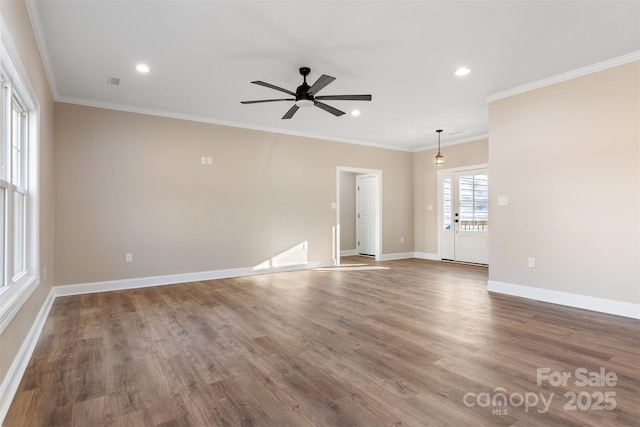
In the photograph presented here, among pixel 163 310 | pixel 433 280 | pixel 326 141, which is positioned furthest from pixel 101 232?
pixel 433 280

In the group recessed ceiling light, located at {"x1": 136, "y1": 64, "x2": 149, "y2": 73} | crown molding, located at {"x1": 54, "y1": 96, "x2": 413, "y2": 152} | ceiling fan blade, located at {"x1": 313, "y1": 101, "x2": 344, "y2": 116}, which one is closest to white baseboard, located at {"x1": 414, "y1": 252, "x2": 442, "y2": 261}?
crown molding, located at {"x1": 54, "y1": 96, "x2": 413, "y2": 152}

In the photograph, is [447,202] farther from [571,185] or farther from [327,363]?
[327,363]

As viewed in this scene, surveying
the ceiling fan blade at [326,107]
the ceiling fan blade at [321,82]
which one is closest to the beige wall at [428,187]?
the ceiling fan blade at [326,107]

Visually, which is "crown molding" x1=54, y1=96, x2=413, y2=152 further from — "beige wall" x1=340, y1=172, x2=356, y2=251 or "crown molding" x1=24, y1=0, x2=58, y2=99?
"beige wall" x1=340, y1=172, x2=356, y2=251

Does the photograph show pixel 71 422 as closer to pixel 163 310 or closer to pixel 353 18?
pixel 163 310

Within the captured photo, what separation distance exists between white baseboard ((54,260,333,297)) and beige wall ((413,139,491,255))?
341 cm

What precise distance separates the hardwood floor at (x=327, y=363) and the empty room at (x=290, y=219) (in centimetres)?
2

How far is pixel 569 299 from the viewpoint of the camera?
3.88 m

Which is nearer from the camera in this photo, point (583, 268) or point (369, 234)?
point (583, 268)

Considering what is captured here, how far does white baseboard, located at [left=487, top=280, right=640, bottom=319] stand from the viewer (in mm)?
3467

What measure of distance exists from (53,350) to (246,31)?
315cm

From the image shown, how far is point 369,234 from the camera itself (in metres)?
8.57

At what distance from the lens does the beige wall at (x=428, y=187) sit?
7.30 meters

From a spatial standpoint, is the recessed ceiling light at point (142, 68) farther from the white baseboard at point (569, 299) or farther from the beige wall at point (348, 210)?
the beige wall at point (348, 210)
